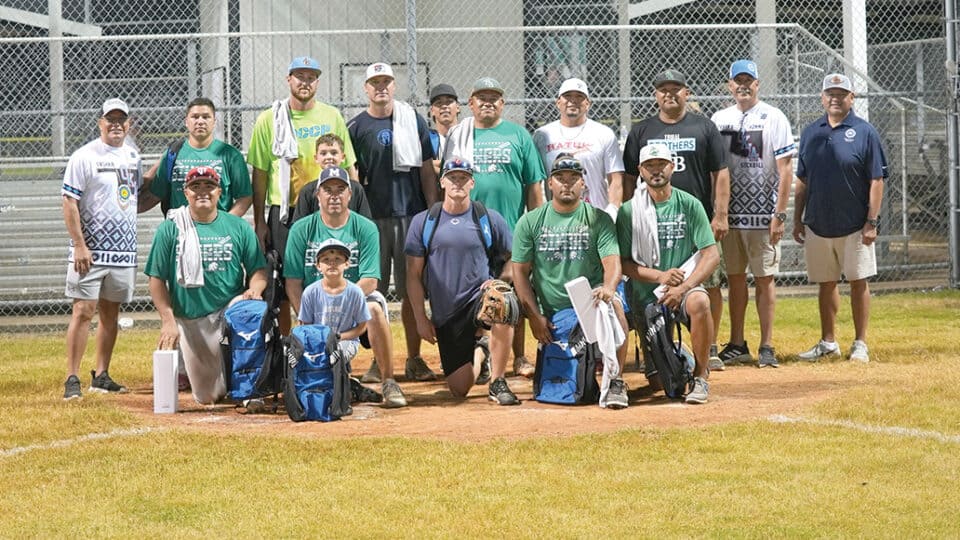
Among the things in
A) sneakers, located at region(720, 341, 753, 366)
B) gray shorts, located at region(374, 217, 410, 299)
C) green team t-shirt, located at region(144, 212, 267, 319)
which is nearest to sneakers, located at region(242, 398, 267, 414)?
green team t-shirt, located at region(144, 212, 267, 319)

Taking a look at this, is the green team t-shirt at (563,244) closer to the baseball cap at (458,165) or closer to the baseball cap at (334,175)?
the baseball cap at (458,165)

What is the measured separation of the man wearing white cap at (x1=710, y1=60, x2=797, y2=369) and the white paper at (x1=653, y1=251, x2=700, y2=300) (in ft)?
5.34

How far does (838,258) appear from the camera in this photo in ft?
35.7

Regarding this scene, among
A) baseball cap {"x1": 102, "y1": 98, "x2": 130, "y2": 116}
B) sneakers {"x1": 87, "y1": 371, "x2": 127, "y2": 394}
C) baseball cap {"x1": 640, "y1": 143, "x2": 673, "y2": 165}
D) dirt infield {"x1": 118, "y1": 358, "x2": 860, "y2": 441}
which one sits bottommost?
dirt infield {"x1": 118, "y1": 358, "x2": 860, "y2": 441}

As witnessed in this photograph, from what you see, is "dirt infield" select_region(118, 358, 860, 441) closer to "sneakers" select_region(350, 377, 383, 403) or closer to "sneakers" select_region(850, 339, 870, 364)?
"sneakers" select_region(350, 377, 383, 403)

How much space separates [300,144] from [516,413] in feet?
8.28

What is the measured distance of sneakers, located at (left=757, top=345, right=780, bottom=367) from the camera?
10.6m

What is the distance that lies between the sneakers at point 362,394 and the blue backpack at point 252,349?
21.4 inches

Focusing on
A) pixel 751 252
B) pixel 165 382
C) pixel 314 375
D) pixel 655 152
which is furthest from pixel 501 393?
pixel 751 252

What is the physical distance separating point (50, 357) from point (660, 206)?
5.81m

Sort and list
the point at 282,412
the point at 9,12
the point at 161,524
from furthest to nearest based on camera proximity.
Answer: the point at 9,12, the point at 282,412, the point at 161,524

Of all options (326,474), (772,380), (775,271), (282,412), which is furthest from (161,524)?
(775,271)

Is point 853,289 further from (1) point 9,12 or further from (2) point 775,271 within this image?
(1) point 9,12

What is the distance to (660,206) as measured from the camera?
9117mm
